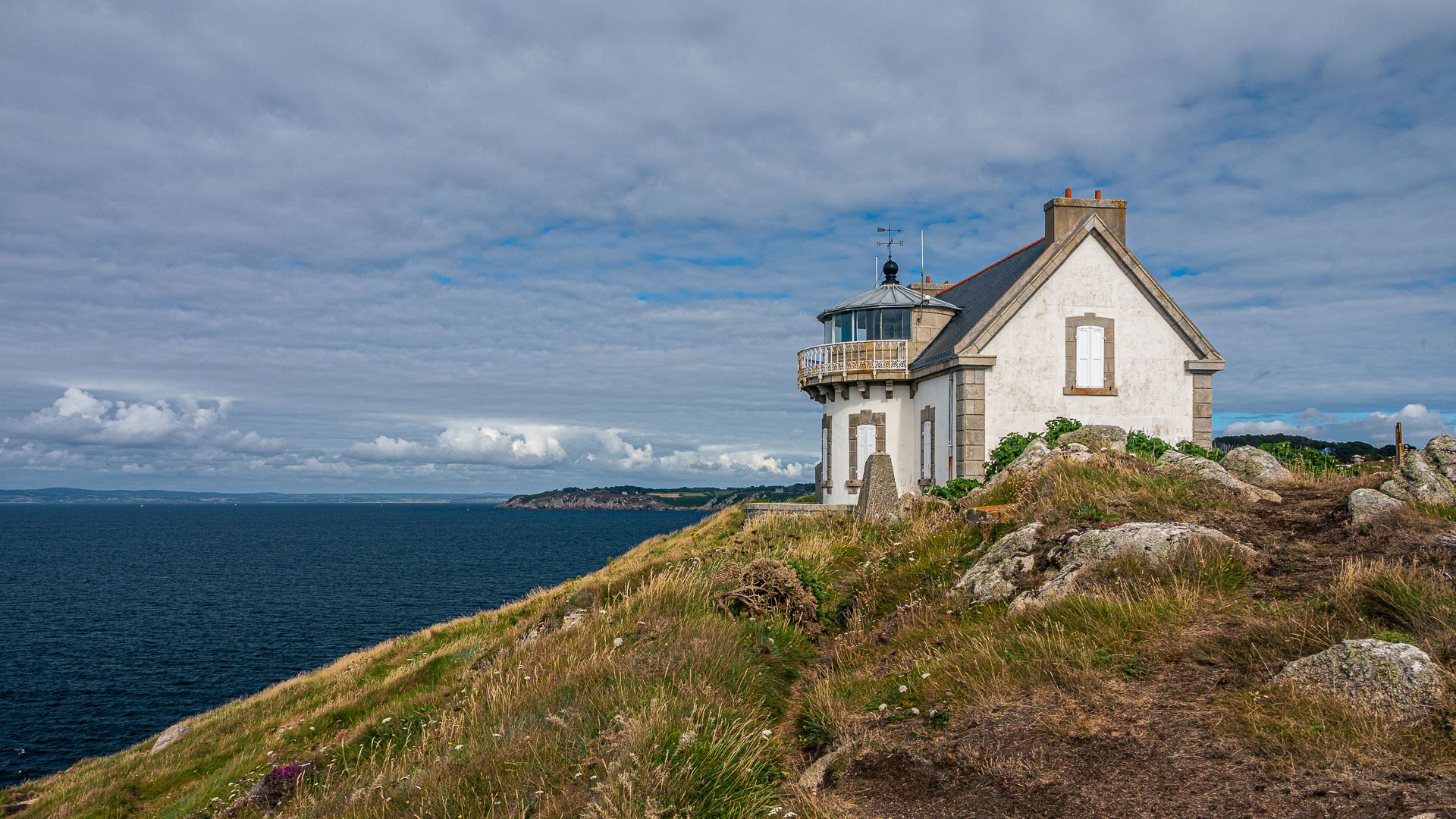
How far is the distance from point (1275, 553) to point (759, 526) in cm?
1078

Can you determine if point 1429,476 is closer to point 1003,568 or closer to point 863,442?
point 1003,568

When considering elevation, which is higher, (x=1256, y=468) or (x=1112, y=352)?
(x=1112, y=352)

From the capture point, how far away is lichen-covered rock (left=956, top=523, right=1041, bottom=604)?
9.91m

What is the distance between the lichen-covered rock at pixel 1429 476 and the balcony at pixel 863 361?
16311mm

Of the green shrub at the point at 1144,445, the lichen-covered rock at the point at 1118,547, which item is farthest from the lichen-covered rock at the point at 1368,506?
the green shrub at the point at 1144,445

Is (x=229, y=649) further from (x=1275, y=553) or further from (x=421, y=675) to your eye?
(x=1275, y=553)

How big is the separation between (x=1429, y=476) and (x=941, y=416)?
14.4 m

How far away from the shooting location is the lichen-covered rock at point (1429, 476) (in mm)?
10484

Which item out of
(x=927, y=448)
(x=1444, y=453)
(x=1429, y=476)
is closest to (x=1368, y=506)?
(x=1429, y=476)

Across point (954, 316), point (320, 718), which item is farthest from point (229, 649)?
point (954, 316)

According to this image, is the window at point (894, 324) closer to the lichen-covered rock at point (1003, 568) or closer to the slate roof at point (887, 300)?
the slate roof at point (887, 300)

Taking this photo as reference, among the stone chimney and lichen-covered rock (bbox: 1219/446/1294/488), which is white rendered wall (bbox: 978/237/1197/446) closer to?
the stone chimney

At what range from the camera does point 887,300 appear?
28281mm

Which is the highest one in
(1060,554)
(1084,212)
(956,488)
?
(1084,212)
